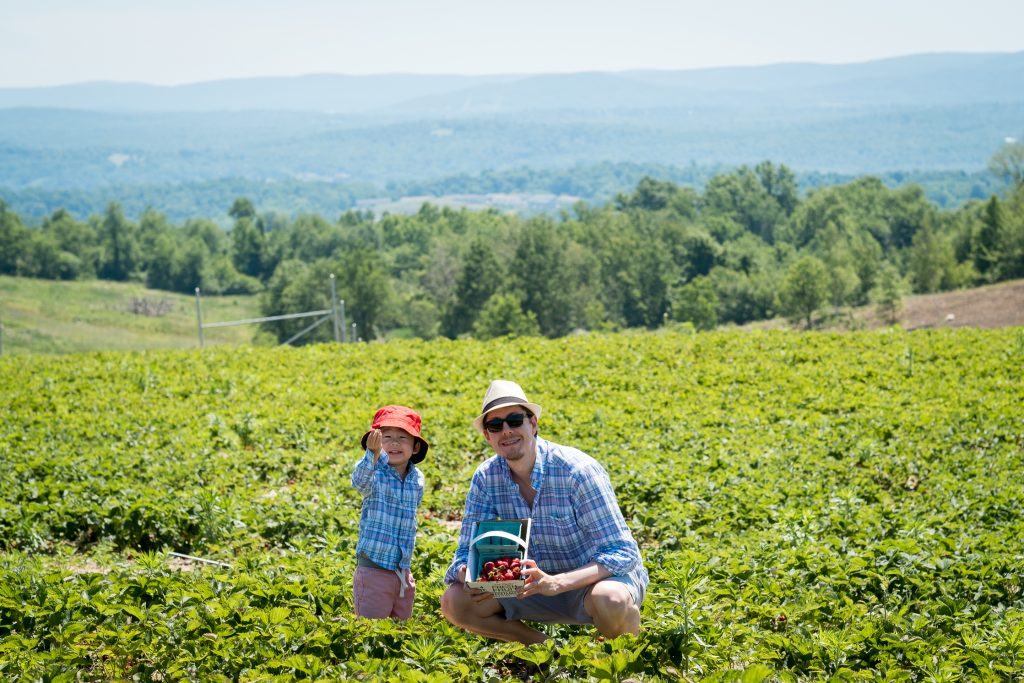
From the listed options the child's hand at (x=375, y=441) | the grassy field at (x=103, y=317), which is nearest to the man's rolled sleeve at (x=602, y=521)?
the child's hand at (x=375, y=441)

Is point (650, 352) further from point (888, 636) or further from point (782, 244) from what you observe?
point (782, 244)

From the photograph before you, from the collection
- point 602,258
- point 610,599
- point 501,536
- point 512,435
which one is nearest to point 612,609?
point 610,599

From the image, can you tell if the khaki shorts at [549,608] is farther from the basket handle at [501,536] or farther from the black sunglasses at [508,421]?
the black sunglasses at [508,421]

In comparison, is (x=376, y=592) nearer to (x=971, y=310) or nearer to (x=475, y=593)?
(x=475, y=593)

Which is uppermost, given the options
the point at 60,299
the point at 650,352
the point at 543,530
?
the point at 543,530

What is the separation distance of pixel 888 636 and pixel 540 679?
6.35ft

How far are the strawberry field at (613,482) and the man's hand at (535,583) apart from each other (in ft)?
0.95

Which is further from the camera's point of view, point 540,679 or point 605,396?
point 605,396

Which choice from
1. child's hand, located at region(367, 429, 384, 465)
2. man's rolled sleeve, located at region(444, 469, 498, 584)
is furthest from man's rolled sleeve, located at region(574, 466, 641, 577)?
child's hand, located at region(367, 429, 384, 465)

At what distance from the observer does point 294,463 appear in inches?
419

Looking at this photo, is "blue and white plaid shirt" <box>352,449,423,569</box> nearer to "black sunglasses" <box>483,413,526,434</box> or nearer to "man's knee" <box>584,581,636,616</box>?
"black sunglasses" <box>483,413,526,434</box>

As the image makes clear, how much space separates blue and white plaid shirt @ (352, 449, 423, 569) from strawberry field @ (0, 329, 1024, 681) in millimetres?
404

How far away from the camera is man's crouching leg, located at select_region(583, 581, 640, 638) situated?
5.14 meters

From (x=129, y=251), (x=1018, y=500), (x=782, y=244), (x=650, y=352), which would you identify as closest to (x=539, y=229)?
(x=782, y=244)
